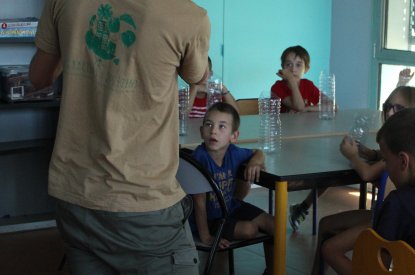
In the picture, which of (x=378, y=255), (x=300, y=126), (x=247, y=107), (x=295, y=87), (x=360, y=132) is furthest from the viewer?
(x=247, y=107)

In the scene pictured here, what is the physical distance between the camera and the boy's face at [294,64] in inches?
186

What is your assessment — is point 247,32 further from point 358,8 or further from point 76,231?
point 76,231

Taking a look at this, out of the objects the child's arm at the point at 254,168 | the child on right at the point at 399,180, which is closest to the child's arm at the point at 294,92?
the child's arm at the point at 254,168

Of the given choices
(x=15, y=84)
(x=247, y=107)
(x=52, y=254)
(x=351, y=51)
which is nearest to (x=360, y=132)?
(x=247, y=107)

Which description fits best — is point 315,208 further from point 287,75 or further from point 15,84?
point 15,84

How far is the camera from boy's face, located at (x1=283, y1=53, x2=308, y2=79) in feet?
15.5

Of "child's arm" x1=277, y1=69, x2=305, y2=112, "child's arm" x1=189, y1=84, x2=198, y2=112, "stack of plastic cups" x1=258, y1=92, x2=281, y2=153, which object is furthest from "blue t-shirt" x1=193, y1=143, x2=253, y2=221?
"child's arm" x1=277, y1=69, x2=305, y2=112

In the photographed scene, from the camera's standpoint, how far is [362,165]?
9.01 ft

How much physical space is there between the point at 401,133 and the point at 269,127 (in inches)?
64.0

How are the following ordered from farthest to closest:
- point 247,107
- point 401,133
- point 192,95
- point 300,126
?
point 247,107, point 192,95, point 300,126, point 401,133

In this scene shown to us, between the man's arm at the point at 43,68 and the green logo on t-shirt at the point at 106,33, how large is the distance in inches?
6.3

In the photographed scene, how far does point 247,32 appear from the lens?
18.8ft

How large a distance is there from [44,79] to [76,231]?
1.31ft

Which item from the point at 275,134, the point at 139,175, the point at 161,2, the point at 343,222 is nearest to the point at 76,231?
the point at 139,175
